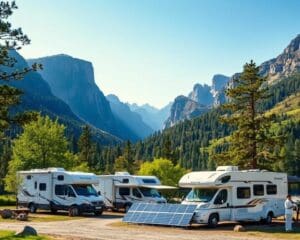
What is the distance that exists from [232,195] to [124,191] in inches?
590

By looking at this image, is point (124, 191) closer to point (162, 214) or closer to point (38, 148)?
point (162, 214)

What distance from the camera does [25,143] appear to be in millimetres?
53469

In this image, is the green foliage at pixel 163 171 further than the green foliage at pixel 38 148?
Yes

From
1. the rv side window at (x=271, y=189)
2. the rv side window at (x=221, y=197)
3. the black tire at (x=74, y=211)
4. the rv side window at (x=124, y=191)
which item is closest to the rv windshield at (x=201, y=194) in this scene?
the rv side window at (x=221, y=197)

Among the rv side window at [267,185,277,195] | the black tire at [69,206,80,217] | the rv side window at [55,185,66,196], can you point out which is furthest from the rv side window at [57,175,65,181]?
the rv side window at [267,185,277,195]

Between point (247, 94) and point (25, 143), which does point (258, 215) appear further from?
point (25, 143)

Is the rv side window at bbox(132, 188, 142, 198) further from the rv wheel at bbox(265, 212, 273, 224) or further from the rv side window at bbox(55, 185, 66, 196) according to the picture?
the rv wheel at bbox(265, 212, 273, 224)

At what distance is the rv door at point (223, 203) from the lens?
26.8 metres

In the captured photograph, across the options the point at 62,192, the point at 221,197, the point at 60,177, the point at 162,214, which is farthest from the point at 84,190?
the point at 221,197

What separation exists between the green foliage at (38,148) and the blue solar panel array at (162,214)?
2634 cm

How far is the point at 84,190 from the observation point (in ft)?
120

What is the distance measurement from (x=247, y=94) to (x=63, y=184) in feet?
50.1

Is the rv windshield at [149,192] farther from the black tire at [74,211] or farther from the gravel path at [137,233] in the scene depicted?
the gravel path at [137,233]

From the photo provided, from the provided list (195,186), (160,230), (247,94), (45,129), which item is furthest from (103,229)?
(45,129)
